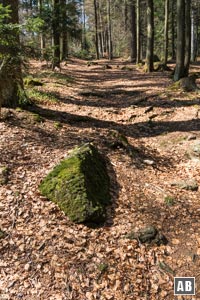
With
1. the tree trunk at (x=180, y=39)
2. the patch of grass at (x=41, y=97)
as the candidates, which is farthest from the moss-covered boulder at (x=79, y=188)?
the tree trunk at (x=180, y=39)

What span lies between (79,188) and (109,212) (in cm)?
72

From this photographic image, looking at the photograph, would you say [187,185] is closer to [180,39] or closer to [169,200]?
[169,200]

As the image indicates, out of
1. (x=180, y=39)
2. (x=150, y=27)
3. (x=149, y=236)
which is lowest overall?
(x=149, y=236)

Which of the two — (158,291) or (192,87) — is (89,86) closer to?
(192,87)

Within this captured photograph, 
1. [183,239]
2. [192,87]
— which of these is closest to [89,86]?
[192,87]

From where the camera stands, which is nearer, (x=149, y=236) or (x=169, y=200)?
(x=149, y=236)

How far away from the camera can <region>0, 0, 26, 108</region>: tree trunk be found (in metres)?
6.88

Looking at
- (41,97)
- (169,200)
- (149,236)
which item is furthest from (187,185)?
(41,97)

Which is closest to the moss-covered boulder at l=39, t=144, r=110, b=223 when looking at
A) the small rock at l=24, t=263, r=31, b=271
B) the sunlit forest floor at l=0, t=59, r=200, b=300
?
the sunlit forest floor at l=0, t=59, r=200, b=300

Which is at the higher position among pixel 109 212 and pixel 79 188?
pixel 79 188

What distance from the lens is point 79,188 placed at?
17.3ft

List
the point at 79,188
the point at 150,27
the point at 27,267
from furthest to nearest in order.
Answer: the point at 150,27 < the point at 79,188 < the point at 27,267

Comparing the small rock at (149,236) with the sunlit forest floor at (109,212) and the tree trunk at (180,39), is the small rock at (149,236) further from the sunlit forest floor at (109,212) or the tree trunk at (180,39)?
the tree trunk at (180,39)

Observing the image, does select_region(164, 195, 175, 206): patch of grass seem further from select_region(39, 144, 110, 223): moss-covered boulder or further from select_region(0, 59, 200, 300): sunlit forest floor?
select_region(39, 144, 110, 223): moss-covered boulder
